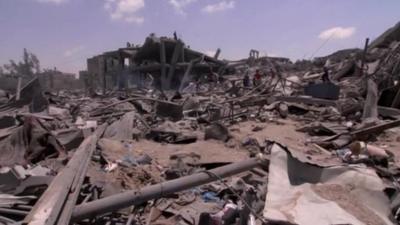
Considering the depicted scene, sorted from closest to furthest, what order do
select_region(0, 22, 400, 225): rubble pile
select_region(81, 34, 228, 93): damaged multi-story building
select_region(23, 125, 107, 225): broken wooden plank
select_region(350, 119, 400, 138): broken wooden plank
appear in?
select_region(23, 125, 107, 225): broken wooden plank
select_region(0, 22, 400, 225): rubble pile
select_region(350, 119, 400, 138): broken wooden plank
select_region(81, 34, 228, 93): damaged multi-story building

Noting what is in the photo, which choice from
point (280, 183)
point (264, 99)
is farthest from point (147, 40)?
point (280, 183)

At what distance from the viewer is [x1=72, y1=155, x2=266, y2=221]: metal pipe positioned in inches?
133

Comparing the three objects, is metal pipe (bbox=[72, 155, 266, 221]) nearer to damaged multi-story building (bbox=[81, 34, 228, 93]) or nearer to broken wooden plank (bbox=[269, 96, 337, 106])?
broken wooden plank (bbox=[269, 96, 337, 106])

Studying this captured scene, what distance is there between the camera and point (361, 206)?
12.1ft

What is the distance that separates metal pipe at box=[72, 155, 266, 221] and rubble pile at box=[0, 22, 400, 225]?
1 centimetres

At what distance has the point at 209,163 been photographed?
6176mm

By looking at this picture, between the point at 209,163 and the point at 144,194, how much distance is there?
2.46 m

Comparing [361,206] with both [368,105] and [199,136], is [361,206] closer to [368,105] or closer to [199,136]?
[199,136]

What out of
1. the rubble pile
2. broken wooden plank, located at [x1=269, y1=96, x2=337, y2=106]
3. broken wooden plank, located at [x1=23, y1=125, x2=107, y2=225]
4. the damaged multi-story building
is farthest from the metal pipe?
the damaged multi-story building

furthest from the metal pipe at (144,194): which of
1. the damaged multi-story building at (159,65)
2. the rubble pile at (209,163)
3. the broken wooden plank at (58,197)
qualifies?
the damaged multi-story building at (159,65)

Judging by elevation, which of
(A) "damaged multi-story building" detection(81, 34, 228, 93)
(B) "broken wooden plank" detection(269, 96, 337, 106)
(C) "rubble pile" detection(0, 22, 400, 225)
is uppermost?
(A) "damaged multi-story building" detection(81, 34, 228, 93)

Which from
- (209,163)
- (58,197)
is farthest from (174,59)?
(58,197)

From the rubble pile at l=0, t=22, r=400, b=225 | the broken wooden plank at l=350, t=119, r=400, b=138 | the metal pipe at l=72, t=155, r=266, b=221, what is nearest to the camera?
the metal pipe at l=72, t=155, r=266, b=221

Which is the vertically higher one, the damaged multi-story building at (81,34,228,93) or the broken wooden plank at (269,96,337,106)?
the damaged multi-story building at (81,34,228,93)
